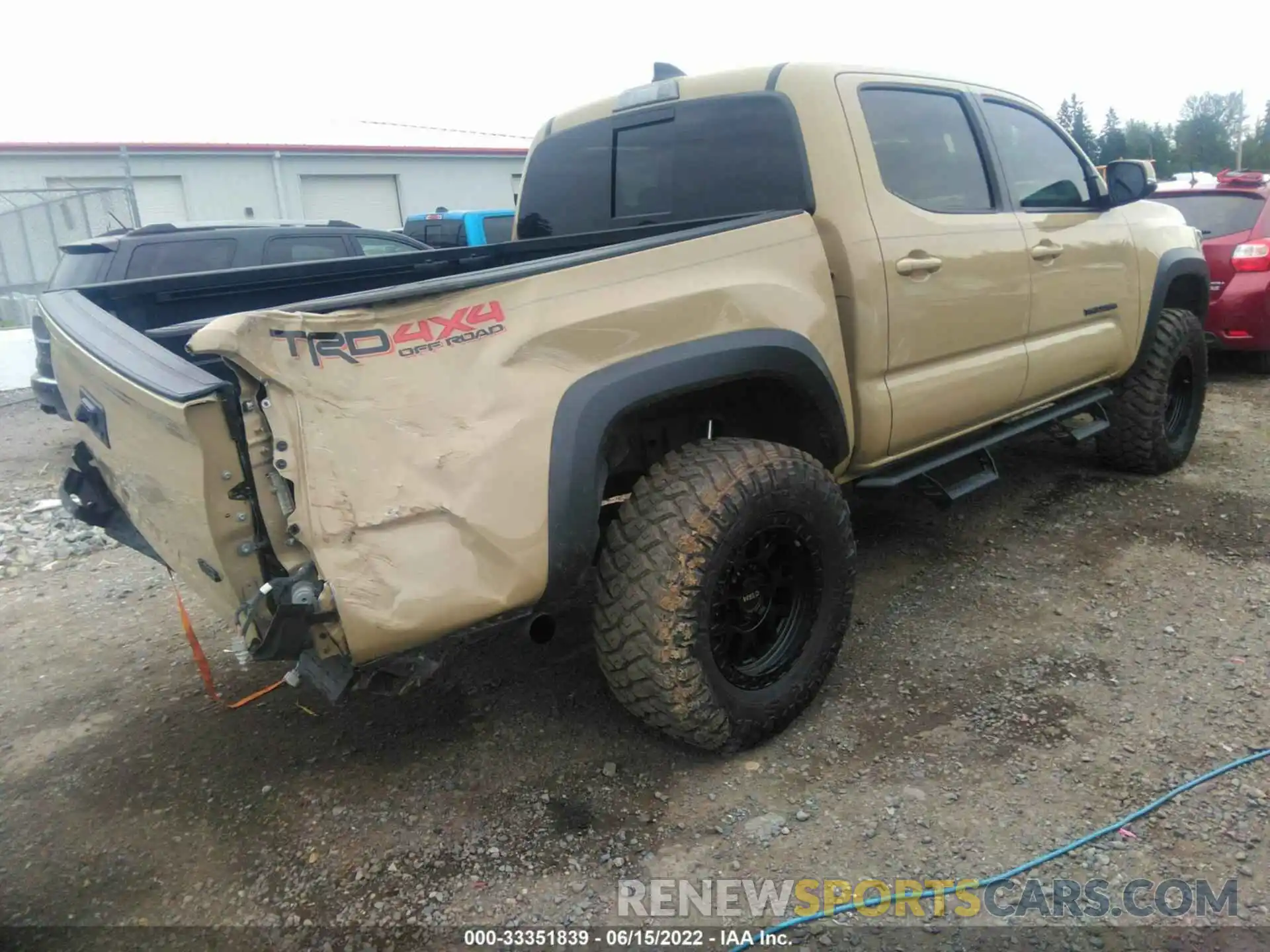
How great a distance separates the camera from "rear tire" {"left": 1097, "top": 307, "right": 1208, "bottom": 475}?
4.84 metres

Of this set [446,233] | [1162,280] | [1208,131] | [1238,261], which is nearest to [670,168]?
[1162,280]

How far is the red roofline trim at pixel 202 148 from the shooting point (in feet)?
56.3

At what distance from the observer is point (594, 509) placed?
2373 mm

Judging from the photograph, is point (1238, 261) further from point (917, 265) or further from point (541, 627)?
point (541, 627)

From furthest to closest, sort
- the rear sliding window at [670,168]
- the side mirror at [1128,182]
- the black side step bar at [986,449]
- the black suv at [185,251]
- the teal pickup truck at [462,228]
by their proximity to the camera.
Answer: the teal pickup truck at [462,228], the black suv at [185,251], the side mirror at [1128,182], the black side step bar at [986,449], the rear sliding window at [670,168]

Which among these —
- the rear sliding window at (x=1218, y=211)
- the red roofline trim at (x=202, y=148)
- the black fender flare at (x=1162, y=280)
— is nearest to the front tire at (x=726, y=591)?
the black fender flare at (x=1162, y=280)

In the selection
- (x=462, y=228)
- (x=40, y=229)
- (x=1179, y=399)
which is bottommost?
(x=1179, y=399)

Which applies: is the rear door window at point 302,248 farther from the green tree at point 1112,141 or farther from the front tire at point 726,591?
the green tree at point 1112,141

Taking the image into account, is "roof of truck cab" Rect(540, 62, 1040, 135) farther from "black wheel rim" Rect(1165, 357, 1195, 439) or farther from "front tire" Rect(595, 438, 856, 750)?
"black wheel rim" Rect(1165, 357, 1195, 439)

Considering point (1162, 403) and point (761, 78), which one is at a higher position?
point (761, 78)

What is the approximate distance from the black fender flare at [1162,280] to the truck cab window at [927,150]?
62.4 inches

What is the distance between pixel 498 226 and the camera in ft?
46.6

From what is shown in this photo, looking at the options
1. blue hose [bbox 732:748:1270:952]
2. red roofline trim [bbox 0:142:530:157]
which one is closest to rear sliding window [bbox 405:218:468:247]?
red roofline trim [bbox 0:142:530:157]

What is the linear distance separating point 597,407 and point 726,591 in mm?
731
